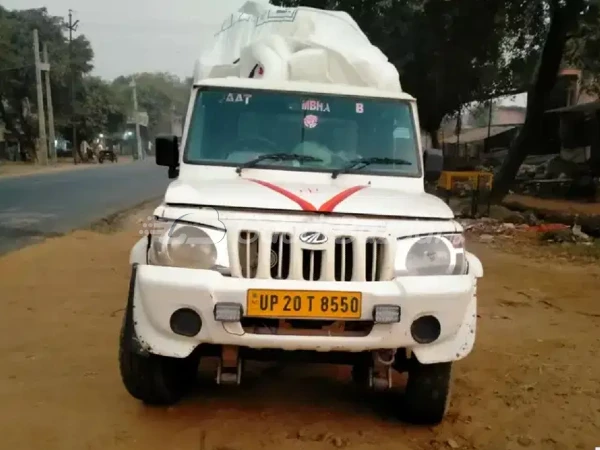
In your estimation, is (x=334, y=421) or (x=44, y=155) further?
(x=44, y=155)

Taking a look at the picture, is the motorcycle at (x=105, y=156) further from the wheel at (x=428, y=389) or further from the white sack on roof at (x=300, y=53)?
the wheel at (x=428, y=389)

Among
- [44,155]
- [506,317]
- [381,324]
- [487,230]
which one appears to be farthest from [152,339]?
[44,155]

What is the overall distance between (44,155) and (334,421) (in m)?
43.6

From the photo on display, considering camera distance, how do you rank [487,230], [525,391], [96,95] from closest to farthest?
[525,391] < [487,230] < [96,95]

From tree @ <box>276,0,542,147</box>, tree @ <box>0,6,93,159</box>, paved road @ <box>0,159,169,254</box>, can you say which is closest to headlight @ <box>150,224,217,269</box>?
paved road @ <box>0,159,169,254</box>

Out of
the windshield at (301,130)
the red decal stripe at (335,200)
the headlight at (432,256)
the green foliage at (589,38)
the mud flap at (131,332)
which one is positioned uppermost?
the green foliage at (589,38)

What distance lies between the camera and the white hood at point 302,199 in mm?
3873

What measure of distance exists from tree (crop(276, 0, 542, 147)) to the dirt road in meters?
11.3

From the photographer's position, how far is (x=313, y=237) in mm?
3771

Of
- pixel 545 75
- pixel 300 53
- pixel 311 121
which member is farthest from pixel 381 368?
pixel 545 75

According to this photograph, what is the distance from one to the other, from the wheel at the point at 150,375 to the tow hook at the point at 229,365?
350mm

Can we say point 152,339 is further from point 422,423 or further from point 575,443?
point 575,443

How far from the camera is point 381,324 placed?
3.73m

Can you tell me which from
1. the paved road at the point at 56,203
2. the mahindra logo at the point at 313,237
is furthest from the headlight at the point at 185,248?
the paved road at the point at 56,203
